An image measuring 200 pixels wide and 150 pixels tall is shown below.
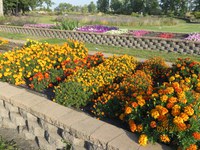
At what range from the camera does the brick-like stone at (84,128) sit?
2752 millimetres

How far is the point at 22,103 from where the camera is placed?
139 inches

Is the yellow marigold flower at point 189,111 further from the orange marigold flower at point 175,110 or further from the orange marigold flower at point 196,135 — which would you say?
the orange marigold flower at point 196,135

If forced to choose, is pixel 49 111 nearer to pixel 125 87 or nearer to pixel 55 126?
pixel 55 126

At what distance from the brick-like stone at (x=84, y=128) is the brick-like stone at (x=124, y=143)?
0.32m

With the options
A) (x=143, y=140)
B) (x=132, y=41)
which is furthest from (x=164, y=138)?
(x=132, y=41)

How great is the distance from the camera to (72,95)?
12.6ft

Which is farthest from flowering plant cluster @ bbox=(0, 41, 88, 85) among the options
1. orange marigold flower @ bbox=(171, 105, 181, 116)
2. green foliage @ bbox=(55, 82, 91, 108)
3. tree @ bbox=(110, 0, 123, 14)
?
tree @ bbox=(110, 0, 123, 14)

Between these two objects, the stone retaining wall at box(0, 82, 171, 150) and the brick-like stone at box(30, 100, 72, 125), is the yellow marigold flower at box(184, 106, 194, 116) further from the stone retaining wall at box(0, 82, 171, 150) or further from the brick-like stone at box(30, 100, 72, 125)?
the brick-like stone at box(30, 100, 72, 125)

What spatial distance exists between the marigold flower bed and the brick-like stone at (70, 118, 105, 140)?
0.41 meters

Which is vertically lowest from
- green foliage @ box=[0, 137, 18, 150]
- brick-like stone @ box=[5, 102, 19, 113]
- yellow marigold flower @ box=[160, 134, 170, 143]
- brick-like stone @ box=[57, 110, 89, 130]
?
green foliage @ box=[0, 137, 18, 150]

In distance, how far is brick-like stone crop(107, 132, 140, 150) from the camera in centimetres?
247

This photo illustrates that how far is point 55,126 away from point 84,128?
19.2 inches

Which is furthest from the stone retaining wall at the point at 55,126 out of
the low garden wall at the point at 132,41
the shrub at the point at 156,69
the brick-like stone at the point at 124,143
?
the low garden wall at the point at 132,41

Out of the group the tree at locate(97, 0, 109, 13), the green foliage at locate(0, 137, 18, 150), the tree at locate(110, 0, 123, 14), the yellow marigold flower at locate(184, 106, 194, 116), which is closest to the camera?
the yellow marigold flower at locate(184, 106, 194, 116)
